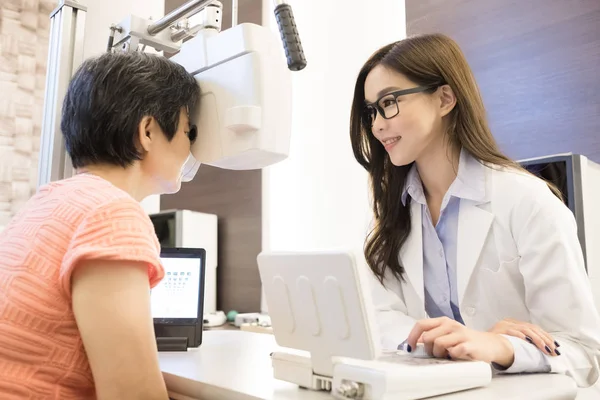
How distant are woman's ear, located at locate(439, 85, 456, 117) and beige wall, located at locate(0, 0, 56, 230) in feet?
5.86

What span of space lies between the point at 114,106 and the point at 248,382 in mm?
468

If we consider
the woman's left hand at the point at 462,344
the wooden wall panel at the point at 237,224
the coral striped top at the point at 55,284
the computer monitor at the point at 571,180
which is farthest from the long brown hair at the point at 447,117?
the wooden wall panel at the point at 237,224

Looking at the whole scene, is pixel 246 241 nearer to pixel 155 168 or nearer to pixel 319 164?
pixel 319 164

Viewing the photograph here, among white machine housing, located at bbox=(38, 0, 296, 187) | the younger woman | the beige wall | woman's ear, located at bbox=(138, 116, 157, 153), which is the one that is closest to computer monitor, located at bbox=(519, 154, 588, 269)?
the younger woman

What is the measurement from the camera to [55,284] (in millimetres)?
683

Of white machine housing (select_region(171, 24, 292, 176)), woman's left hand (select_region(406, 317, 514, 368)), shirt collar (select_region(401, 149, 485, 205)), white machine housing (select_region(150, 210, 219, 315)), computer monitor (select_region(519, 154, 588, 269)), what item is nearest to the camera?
woman's left hand (select_region(406, 317, 514, 368))

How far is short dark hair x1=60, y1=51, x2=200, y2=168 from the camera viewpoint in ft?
2.80

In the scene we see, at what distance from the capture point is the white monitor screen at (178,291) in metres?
1.14

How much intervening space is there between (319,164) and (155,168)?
171 centimetres

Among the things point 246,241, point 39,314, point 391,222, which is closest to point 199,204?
point 246,241

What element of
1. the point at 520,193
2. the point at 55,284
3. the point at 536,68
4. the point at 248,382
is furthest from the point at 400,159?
the point at 536,68

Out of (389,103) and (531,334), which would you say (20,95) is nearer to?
(389,103)

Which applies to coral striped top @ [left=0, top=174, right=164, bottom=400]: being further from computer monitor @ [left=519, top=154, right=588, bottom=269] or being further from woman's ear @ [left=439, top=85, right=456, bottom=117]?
computer monitor @ [left=519, top=154, right=588, bottom=269]

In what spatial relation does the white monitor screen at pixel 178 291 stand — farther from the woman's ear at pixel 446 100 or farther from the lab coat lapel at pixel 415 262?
the woman's ear at pixel 446 100
